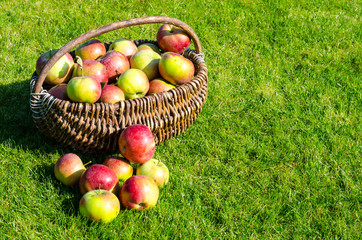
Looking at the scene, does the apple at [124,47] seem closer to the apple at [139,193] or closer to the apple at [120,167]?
the apple at [120,167]

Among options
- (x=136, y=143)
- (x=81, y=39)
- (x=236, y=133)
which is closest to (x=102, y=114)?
(x=136, y=143)

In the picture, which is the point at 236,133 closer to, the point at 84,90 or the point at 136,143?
the point at 136,143

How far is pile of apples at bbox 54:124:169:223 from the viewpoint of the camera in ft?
7.75

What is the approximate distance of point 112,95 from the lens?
2.82 meters

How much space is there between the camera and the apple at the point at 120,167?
2.70 meters

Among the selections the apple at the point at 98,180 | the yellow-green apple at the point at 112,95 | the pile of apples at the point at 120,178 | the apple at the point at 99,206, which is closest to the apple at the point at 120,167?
→ the pile of apples at the point at 120,178

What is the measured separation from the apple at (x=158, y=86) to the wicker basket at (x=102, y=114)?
0.16 m

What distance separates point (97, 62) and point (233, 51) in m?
2.10

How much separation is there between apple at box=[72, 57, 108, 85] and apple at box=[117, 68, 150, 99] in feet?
0.46

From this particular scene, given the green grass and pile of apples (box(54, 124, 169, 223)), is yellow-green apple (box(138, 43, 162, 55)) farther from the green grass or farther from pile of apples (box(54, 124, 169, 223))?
pile of apples (box(54, 124, 169, 223))

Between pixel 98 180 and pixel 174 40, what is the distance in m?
1.56

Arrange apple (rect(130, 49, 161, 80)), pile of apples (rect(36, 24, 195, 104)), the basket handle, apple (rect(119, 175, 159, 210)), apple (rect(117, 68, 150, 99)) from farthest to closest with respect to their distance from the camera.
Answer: apple (rect(130, 49, 161, 80)) → apple (rect(117, 68, 150, 99)) → pile of apples (rect(36, 24, 195, 104)) → the basket handle → apple (rect(119, 175, 159, 210))

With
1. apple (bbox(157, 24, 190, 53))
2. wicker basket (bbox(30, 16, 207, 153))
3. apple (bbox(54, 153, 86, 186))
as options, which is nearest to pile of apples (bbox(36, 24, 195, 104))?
apple (bbox(157, 24, 190, 53))

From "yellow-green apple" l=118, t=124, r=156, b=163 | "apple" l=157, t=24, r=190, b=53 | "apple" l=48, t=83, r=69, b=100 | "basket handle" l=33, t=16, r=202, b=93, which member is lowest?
"yellow-green apple" l=118, t=124, r=156, b=163
